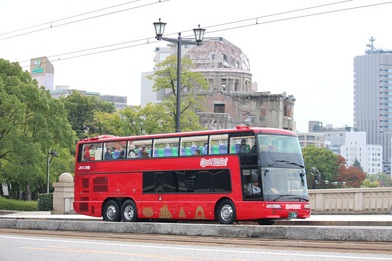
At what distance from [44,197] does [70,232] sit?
32.1 metres

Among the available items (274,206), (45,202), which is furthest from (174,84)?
(274,206)

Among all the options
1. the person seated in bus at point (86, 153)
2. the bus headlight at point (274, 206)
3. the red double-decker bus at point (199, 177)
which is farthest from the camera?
the person seated in bus at point (86, 153)

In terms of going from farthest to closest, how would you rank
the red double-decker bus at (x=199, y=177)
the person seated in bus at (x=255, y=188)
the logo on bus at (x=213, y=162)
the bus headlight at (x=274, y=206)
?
the logo on bus at (x=213, y=162)
the red double-decker bus at (x=199, y=177)
the person seated in bus at (x=255, y=188)
the bus headlight at (x=274, y=206)

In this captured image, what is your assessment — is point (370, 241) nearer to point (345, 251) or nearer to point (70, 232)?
point (345, 251)

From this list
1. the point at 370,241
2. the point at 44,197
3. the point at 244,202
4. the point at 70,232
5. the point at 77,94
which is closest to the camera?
the point at 370,241

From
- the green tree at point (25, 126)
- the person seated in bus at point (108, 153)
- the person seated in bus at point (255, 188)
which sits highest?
the green tree at point (25, 126)

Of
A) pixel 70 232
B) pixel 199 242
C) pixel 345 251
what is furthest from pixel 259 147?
pixel 345 251

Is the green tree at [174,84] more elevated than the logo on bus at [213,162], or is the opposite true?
the green tree at [174,84]

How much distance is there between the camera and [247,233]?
20.6 meters

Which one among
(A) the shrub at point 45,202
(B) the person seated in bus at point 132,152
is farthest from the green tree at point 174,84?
(B) the person seated in bus at point 132,152

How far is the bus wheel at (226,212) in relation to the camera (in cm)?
2772

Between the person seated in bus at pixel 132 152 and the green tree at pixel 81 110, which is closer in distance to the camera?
the person seated in bus at pixel 132 152

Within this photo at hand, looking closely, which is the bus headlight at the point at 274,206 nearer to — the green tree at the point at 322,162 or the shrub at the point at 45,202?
the shrub at the point at 45,202

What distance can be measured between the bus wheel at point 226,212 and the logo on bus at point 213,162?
127cm
